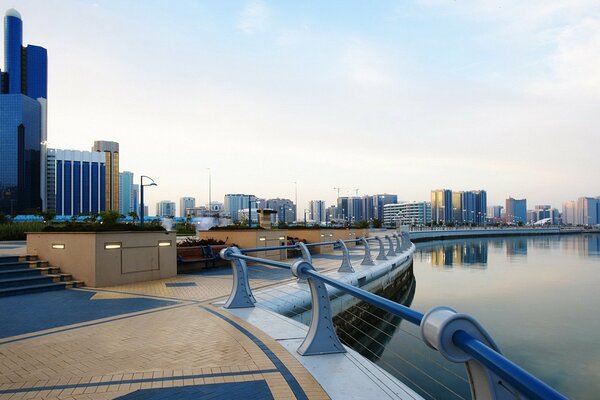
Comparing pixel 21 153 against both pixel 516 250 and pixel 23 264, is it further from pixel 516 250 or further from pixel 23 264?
pixel 516 250

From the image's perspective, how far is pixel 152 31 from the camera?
22625mm

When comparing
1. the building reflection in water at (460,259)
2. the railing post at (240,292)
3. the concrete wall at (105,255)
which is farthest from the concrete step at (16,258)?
the building reflection in water at (460,259)

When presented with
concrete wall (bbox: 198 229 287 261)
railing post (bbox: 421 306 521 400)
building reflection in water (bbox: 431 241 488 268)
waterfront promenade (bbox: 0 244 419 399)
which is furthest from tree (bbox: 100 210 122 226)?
building reflection in water (bbox: 431 241 488 268)

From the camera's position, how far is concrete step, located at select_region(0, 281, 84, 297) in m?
10.4

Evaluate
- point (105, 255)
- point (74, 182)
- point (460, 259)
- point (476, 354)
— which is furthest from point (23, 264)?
point (74, 182)

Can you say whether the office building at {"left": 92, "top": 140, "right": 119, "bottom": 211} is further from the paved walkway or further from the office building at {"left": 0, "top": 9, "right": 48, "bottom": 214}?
the paved walkway

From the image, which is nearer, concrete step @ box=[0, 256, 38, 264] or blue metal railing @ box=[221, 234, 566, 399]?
blue metal railing @ box=[221, 234, 566, 399]

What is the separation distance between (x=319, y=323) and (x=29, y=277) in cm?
1045

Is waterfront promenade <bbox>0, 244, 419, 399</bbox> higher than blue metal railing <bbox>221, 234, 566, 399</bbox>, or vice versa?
blue metal railing <bbox>221, 234, 566, 399</bbox>

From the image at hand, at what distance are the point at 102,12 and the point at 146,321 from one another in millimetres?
19103

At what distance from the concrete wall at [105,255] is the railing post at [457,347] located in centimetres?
1213

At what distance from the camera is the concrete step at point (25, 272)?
37.6ft

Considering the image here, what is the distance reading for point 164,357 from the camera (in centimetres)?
548

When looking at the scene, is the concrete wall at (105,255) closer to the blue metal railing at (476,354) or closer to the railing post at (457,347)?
the blue metal railing at (476,354)
